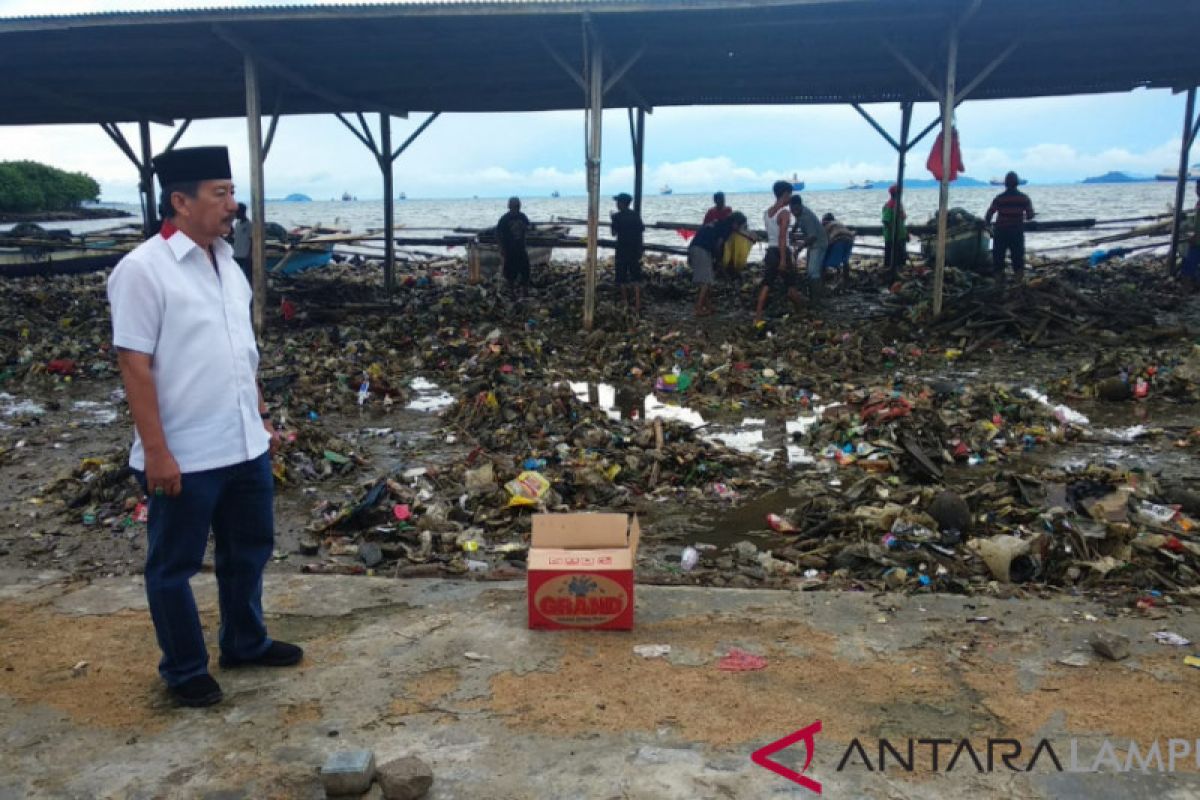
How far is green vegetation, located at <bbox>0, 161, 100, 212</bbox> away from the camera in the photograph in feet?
169

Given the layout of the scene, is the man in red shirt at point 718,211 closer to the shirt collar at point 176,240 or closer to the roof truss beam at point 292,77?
the roof truss beam at point 292,77

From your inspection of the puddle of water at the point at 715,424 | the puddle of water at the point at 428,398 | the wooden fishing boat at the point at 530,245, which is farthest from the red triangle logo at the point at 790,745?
the wooden fishing boat at the point at 530,245

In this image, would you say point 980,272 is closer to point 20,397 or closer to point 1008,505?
point 1008,505

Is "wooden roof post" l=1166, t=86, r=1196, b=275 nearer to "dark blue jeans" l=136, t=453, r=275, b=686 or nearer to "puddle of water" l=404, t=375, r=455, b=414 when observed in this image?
"puddle of water" l=404, t=375, r=455, b=414

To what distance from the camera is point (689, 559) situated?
4.46 m

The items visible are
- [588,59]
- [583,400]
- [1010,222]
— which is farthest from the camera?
[1010,222]

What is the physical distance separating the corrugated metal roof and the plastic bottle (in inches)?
250

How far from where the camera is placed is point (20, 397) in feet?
29.1

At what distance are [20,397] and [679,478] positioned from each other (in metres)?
7.29

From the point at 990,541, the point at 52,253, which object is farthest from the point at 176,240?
the point at 52,253

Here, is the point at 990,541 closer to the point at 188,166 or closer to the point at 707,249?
the point at 188,166

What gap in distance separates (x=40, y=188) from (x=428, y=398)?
195ft

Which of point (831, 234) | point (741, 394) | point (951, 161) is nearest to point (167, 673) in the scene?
point (741, 394)

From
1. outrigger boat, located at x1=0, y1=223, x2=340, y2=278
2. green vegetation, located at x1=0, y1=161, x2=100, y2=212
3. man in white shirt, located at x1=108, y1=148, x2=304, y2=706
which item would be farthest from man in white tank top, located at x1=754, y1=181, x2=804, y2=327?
green vegetation, located at x1=0, y1=161, x2=100, y2=212
